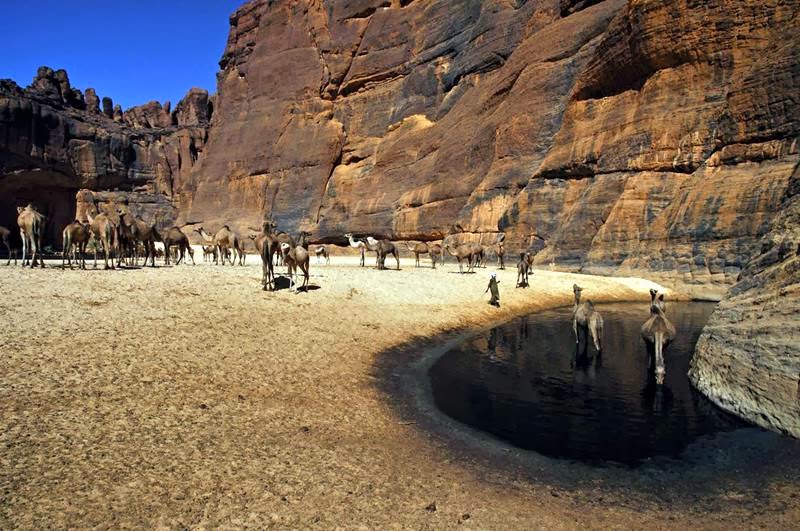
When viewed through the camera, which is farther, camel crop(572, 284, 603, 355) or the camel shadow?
the camel shadow

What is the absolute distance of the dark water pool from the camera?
8609 mm

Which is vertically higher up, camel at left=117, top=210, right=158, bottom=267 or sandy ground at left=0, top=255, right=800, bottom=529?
camel at left=117, top=210, right=158, bottom=267


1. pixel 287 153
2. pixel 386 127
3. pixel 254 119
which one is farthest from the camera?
pixel 254 119

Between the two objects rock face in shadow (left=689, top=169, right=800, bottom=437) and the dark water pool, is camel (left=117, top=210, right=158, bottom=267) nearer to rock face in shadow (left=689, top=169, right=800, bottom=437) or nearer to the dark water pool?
the dark water pool

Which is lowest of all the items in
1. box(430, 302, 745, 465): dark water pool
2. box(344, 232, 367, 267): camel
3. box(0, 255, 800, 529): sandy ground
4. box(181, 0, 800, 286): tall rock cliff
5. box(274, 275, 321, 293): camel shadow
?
box(430, 302, 745, 465): dark water pool

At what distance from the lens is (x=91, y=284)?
1539 centimetres

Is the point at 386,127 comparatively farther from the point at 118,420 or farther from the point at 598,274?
the point at 118,420

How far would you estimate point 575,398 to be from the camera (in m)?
10.8

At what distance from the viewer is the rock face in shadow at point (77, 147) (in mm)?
42281

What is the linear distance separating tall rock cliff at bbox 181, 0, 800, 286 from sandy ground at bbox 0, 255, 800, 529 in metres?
24.7

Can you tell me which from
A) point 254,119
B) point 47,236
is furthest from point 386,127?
point 47,236

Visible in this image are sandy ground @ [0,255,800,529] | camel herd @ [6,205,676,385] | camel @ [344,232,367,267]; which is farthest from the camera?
camel @ [344,232,367,267]

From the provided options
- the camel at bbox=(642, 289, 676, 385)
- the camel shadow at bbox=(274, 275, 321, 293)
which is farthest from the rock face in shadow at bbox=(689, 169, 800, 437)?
the camel shadow at bbox=(274, 275, 321, 293)

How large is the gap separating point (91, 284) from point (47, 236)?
35190 mm
